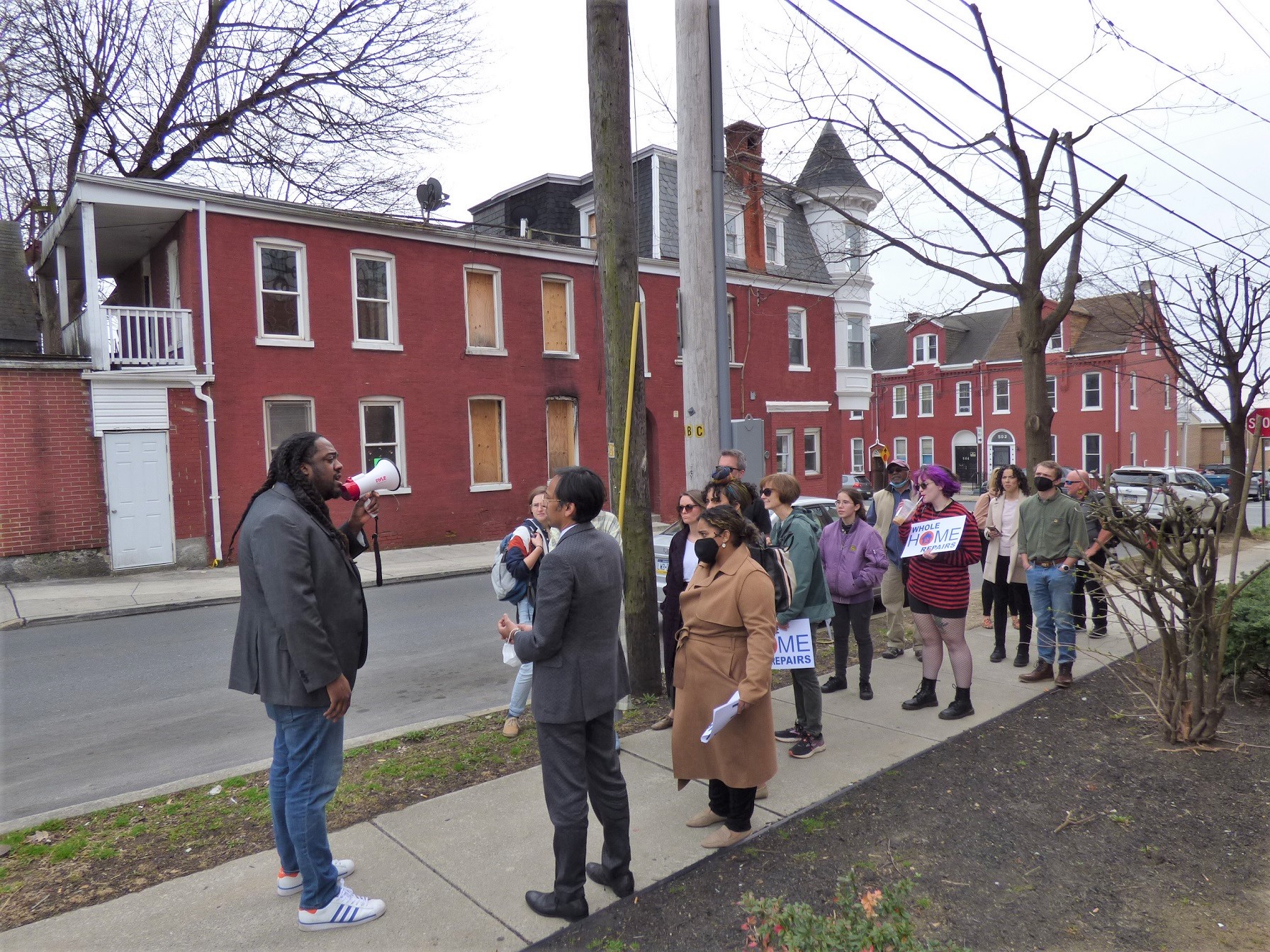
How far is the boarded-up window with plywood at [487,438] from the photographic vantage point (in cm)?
1945

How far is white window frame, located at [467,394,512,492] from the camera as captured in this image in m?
19.1

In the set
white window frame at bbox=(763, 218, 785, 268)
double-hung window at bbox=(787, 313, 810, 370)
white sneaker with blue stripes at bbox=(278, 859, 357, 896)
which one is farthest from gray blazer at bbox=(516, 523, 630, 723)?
white window frame at bbox=(763, 218, 785, 268)

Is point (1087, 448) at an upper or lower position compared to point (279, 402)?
lower

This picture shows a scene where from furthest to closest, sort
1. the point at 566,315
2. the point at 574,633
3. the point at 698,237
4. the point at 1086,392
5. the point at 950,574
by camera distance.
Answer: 1. the point at 1086,392
2. the point at 566,315
3. the point at 698,237
4. the point at 950,574
5. the point at 574,633

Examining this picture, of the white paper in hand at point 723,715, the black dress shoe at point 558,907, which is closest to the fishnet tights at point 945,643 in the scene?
the white paper in hand at point 723,715

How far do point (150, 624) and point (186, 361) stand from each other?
21.2 feet

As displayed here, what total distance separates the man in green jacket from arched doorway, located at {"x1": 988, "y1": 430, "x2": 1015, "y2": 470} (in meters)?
41.4

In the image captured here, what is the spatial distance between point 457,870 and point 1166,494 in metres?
4.68

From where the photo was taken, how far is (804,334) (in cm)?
2658

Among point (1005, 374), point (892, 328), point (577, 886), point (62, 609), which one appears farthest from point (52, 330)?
point (892, 328)

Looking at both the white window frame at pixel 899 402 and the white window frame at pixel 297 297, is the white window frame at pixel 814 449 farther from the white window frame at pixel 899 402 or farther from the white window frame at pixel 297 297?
the white window frame at pixel 899 402

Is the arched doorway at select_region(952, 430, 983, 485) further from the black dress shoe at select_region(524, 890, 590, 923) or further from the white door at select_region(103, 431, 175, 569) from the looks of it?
the black dress shoe at select_region(524, 890, 590, 923)

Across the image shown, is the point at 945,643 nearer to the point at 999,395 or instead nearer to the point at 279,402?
the point at 279,402

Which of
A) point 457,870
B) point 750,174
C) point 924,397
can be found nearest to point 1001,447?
point 924,397
